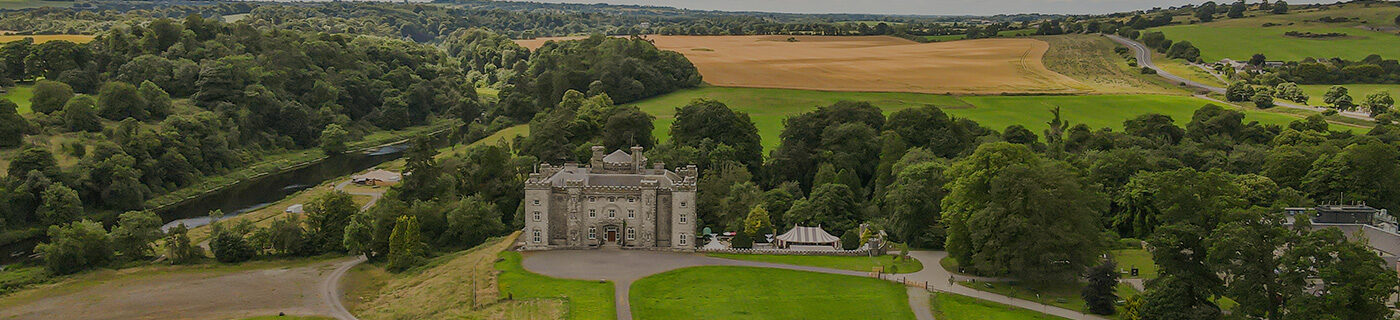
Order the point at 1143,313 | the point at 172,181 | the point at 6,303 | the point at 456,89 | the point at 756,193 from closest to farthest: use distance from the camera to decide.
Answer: the point at 1143,313
the point at 6,303
the point at 756,193
the point at 172,181
the point at 456,89

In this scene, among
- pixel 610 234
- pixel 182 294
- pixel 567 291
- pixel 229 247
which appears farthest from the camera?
pixel 229 247

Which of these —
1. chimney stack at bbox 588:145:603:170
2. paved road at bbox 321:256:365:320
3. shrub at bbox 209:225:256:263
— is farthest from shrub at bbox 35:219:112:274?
chimney stack at bbox 588:145:603:170

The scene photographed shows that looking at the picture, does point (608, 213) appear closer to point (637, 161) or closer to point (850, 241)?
point (637, 161)

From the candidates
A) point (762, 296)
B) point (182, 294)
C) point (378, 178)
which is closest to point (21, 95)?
point (378, 178)

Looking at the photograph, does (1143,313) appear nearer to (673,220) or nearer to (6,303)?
(673,220)

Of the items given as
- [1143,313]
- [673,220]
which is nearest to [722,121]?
[673,220]

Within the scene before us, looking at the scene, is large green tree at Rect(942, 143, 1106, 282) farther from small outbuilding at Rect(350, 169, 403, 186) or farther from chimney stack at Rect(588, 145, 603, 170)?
small outbuilding at Rect(350, 169, 403, 186)
